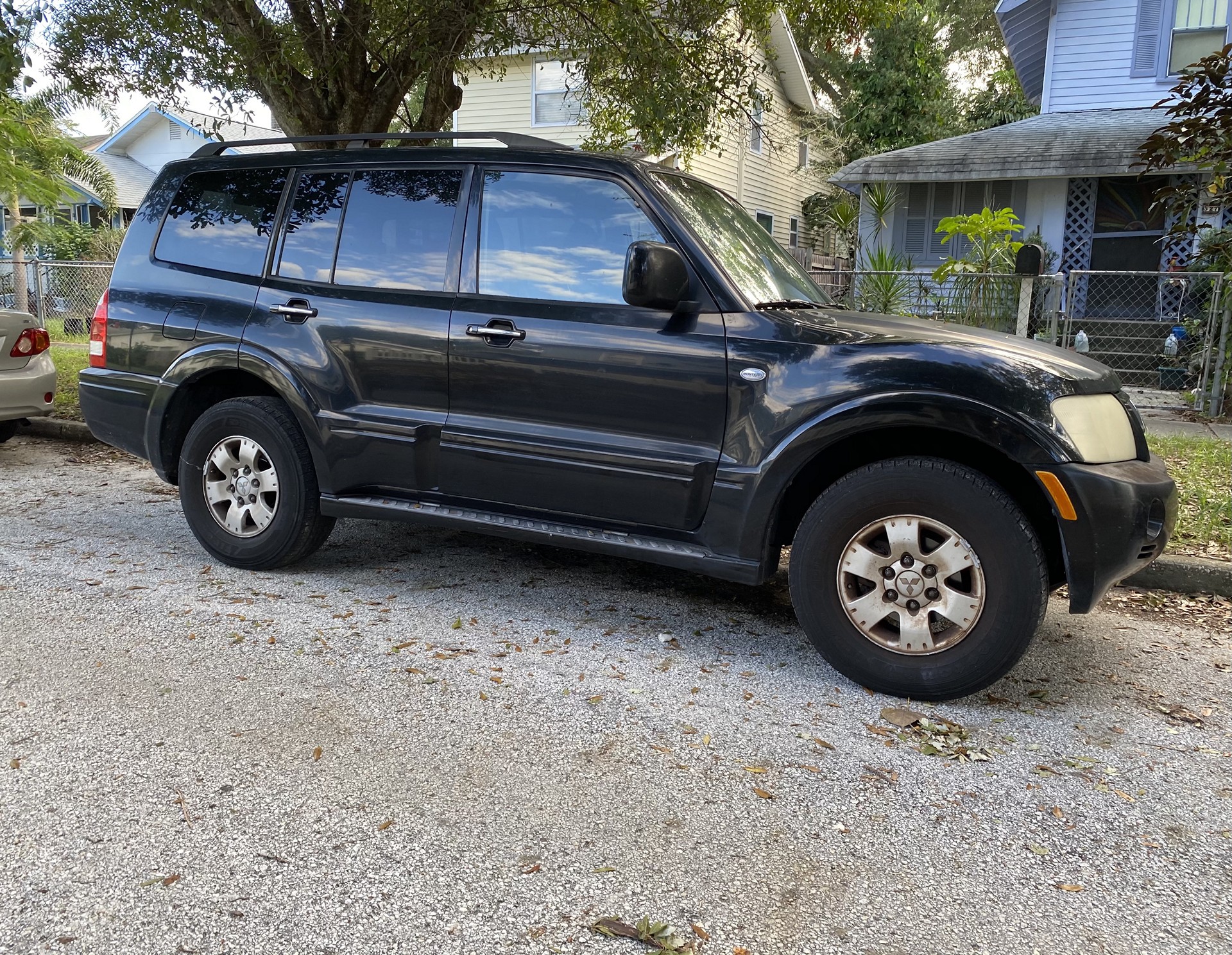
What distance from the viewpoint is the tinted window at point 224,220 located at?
202 inches

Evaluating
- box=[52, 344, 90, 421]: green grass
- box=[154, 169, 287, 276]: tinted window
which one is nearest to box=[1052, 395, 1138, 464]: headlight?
box=[154, 169, 287, 276]: tinted window

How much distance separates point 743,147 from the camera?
24.8 meters

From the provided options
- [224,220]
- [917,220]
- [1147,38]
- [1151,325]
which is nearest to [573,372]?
[224,220]

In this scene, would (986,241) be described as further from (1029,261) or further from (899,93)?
(899,93)

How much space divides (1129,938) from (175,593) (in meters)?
4.17

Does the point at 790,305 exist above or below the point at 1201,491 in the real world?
above

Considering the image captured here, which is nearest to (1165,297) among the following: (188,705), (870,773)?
(870,773)

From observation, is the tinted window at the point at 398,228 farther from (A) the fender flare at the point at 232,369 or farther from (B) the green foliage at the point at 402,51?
(B) the green foliage at the point at 402,51

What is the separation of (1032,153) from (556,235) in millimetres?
13173

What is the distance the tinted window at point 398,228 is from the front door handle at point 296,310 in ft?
0.62

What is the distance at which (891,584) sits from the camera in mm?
3826

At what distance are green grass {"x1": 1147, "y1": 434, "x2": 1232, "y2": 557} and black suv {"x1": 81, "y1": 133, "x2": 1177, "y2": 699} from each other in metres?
1.61

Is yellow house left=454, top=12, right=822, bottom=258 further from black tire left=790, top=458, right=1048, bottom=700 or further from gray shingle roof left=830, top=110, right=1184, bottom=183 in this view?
black tire left=790, top=458, right=1048, bottom=700

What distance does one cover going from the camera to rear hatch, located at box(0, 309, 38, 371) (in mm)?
7988
